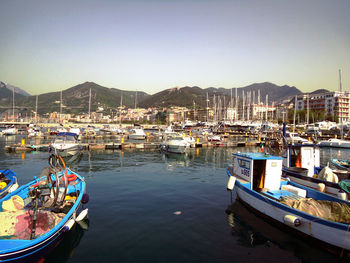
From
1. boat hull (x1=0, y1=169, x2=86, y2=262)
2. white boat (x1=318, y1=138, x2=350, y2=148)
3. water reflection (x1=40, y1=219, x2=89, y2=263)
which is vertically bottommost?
water reflection (x1=40, y1=219, x2=89, y2=263)

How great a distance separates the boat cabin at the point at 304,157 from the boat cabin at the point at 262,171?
5.14 metres

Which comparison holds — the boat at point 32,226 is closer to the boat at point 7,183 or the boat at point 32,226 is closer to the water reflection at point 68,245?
the water reflection at point 68,245

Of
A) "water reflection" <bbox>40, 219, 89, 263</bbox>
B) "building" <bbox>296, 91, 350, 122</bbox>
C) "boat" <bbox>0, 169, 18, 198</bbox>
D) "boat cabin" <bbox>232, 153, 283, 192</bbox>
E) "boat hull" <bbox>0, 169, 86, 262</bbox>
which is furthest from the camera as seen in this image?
"building" <bbox>296, 91, 350, 122</bbox>

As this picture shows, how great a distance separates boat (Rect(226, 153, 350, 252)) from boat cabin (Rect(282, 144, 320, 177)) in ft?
14.9

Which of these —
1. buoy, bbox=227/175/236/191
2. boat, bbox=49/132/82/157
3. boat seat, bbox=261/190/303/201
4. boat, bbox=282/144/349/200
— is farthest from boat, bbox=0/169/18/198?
boat, bbox=282/144/349/200

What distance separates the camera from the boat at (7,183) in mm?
14991

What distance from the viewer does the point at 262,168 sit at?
1498 cm

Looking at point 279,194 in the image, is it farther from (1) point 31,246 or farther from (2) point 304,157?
(1) point 31,246

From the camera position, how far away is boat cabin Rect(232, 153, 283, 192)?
1463cm

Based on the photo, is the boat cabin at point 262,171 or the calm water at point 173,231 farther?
the boat cabin at point 262,171

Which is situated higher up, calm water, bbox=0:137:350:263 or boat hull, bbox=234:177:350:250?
boat hull, bbox=234:177:350:250

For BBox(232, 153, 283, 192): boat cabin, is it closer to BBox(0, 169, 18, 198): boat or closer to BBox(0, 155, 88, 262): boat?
BBox(0, 155, 88, 262): boat

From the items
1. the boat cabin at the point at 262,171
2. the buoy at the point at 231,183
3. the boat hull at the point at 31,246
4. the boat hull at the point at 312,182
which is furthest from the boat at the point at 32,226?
the boat hull at the point at 312,182

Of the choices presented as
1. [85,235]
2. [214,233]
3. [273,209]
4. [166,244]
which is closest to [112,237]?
[85,235]
